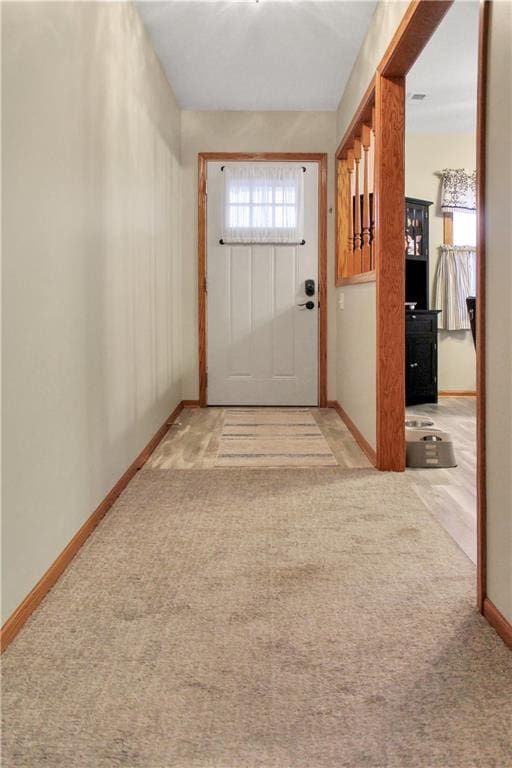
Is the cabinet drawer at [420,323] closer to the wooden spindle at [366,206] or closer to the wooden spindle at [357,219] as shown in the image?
the wooden spindle at [357,219]

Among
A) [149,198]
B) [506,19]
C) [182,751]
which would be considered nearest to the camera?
[182,751]

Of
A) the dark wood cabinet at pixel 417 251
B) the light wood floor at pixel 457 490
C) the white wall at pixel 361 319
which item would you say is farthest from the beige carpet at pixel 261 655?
the dark wood cabinet at pixel 417 251

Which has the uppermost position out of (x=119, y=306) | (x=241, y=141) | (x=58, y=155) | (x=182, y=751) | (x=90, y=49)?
(x=241, y=141)

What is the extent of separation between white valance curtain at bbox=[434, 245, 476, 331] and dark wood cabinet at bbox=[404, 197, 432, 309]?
0.91 feet

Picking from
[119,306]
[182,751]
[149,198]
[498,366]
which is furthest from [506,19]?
[149,198]

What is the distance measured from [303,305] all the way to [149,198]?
2.29 m

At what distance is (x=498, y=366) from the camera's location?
1939mm

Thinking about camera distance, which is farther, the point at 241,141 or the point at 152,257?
the point at 241,141

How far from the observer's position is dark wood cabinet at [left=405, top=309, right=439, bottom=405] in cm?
671

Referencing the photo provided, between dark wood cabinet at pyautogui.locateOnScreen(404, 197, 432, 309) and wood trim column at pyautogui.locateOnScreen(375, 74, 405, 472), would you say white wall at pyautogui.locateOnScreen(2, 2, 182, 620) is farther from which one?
dark wood cabinet at pyautogui.locateOnScreen(404, 197, 432, 309)

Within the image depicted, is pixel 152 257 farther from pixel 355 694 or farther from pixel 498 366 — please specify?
pixel 355 694

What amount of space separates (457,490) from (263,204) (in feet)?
12.1

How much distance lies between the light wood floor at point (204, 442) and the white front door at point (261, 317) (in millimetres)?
363

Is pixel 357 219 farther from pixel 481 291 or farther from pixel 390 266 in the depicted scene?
pixel 481 291
